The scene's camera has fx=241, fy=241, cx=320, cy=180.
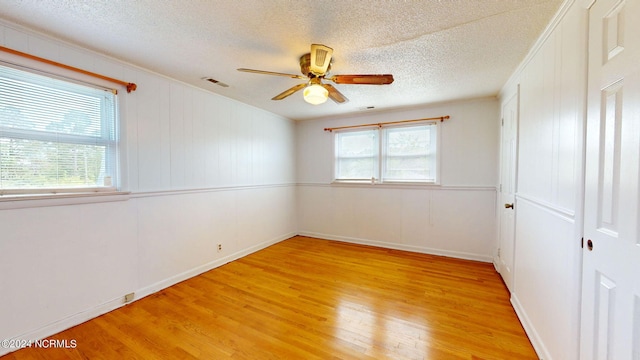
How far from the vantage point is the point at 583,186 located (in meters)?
1.24

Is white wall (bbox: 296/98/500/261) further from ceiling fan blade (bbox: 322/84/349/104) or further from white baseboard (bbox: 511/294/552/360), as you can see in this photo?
ceiling fan blade (bbox: 322/84/349/104)

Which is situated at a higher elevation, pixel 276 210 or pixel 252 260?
pixel 276 210

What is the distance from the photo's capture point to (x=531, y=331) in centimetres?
186

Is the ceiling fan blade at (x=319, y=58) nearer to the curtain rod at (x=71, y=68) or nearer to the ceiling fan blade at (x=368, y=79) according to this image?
the ceiling fan blade at (x=368, y=79)

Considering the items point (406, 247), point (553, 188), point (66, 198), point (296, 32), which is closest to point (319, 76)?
point (296, 32)

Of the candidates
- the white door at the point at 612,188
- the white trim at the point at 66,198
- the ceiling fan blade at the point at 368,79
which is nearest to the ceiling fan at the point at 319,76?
the ceiling fan blade at the point at 368,79

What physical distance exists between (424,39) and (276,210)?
140 inches

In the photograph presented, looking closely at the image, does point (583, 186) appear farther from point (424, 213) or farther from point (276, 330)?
point (424, 213)

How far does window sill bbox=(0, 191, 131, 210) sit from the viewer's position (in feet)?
5.86

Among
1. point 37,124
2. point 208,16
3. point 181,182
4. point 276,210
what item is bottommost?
point 276,210

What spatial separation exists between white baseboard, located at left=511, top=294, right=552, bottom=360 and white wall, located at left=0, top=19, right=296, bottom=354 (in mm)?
3427

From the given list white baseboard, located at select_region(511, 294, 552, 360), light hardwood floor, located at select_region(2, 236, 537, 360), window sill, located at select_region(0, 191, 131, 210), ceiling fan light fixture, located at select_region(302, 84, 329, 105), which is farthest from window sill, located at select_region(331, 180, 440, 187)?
window sill, located at select_region(0, 191, 131, 210)

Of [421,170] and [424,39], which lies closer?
[424,39]

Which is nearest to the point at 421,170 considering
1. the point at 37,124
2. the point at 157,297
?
the point at 157,297
